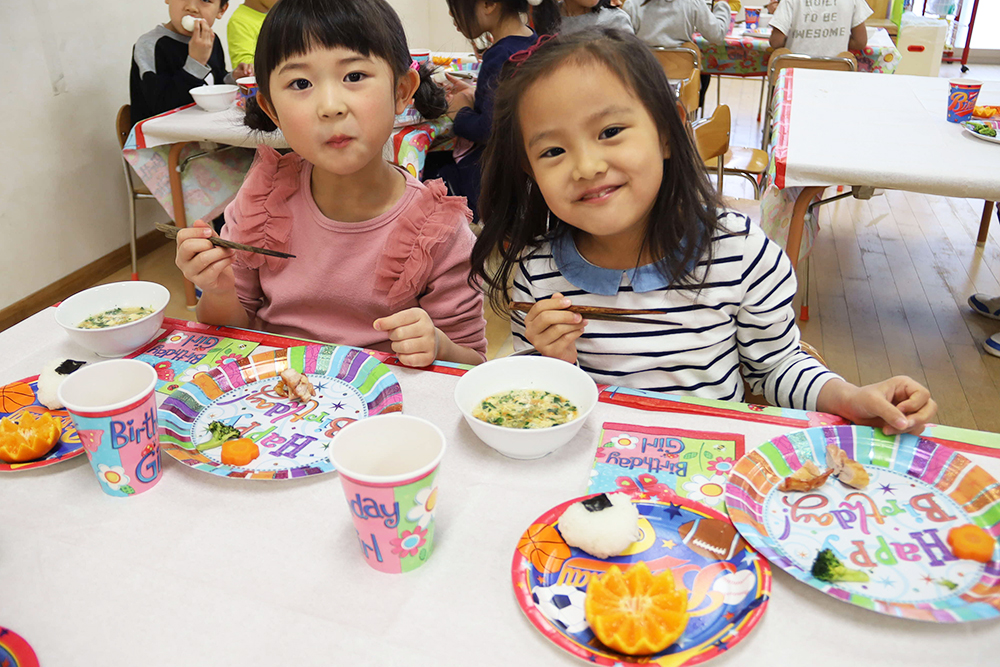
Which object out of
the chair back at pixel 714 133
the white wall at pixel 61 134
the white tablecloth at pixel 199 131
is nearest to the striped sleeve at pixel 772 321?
the chair back at pixel 714 133

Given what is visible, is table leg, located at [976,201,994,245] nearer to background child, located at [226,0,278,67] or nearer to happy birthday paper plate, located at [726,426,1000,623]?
happy birthday paper plate, located at [726,426,1000,623]

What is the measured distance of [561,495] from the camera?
31.2 inches

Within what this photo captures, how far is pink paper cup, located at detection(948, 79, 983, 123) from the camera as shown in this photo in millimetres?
2209

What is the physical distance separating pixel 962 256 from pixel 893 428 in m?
3.29

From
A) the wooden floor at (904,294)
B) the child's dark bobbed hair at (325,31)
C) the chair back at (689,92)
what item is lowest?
the wooden floor at (904,294)

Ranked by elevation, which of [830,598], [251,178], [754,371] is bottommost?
[754,371]

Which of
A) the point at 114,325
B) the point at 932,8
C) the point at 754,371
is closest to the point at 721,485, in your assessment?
the point at 754,371

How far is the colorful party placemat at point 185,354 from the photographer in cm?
104

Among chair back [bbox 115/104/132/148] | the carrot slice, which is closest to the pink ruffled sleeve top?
the carrot slice

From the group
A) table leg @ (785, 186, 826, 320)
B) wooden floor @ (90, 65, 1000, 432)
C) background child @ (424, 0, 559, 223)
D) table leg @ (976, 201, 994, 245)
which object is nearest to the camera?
table leg @ (785, 186, 826, 320)

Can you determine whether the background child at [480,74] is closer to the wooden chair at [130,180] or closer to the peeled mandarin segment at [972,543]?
the wooden chair at [130,180]

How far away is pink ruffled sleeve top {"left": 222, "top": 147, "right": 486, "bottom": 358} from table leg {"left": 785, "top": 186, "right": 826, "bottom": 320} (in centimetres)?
116

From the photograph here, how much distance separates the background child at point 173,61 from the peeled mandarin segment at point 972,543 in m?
2.97

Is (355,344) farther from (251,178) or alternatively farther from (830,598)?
(830,598)
